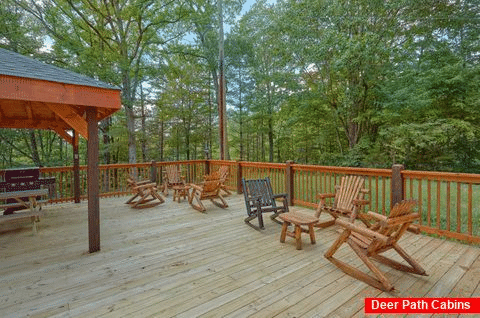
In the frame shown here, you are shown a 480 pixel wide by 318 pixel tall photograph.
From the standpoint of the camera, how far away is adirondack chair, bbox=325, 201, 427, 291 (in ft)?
7.43

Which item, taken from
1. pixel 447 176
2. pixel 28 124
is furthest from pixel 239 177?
pixel 28 124

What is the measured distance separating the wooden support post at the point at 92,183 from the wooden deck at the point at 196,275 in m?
0.24

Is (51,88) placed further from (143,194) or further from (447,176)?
(447,176)

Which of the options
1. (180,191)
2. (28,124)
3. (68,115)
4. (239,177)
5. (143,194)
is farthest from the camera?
(239,177)

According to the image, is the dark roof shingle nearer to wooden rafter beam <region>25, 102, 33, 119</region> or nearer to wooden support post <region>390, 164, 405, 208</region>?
wooden rafter beam <region>25, 102, 33, 119</region>

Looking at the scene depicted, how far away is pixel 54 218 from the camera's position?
492 cm

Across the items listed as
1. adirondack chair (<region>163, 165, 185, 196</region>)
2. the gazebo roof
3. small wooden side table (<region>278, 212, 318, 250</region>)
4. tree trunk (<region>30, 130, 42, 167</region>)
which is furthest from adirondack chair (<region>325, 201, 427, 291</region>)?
tree trunk (<region>30, 130, 42, 167</region>)

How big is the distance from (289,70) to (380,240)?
10380 mm

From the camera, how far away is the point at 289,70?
11.3 meters

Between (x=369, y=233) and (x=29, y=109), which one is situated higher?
(x=29, y=109)

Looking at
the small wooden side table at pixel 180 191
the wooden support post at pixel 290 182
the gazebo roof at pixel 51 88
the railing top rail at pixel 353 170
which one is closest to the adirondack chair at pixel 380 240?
the railing top rail at pixel 353 170

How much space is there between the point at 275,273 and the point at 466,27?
1114 centimetres

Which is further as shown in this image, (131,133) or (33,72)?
(131,133)

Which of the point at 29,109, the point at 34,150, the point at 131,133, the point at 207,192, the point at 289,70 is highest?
the point at 289,70
